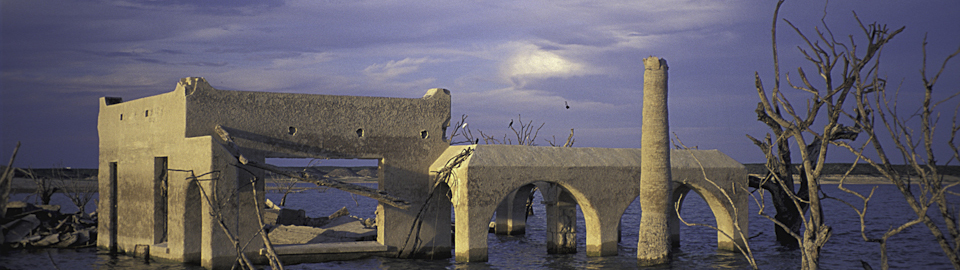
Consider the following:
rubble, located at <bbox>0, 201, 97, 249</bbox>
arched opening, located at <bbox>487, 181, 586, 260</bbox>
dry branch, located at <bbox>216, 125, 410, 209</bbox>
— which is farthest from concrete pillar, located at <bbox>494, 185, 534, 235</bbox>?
rubble, located at <bbox>0, 201, 97, 249</bbox>

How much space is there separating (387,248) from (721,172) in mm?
10315

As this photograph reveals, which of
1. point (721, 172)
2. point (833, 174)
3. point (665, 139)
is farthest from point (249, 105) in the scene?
point (833, 174)

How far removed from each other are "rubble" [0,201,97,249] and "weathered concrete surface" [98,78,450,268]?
3.68 ft

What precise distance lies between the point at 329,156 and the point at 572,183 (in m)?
6.51

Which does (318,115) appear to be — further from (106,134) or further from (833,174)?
(833,174)

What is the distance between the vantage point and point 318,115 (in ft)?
61.6

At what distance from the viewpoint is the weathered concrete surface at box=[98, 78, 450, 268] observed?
1684cm

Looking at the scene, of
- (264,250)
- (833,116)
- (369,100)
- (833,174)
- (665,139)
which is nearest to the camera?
(833,116)

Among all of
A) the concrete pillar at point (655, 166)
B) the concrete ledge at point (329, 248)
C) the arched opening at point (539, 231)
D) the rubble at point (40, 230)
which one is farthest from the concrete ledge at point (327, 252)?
the rubble at point (40, 230)

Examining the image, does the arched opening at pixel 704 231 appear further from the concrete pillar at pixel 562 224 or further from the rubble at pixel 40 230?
the rubble at pixel 40 230

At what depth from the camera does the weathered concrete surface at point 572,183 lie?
18.3 meters

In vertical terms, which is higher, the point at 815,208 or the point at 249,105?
the point at 249,105

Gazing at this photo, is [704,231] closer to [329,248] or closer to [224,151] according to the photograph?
[329,248]

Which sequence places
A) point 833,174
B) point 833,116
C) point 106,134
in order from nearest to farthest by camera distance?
point 833,116
point 106,134
point 833,174
